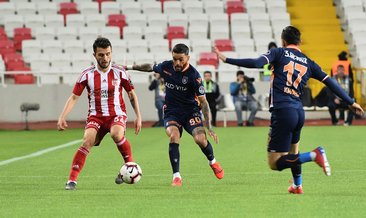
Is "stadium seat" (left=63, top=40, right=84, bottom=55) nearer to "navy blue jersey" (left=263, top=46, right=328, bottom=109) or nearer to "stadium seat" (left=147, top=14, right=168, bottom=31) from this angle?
"stadium seat" (left=147, top=14, right=168, bottom=31)

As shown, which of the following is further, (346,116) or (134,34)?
(134,34)

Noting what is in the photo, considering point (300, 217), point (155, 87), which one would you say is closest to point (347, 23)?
point (155, 87)

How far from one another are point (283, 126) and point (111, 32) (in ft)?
84.6

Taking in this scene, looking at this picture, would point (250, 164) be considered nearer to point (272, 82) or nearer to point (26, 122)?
point (272, 82)

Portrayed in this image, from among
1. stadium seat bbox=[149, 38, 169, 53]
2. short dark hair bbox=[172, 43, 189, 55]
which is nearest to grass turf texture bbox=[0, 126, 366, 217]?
short dark hair bbox=[172, 43, 189, 55]

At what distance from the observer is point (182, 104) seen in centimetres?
1393

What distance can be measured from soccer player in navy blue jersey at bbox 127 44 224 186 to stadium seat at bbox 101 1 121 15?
24.8m

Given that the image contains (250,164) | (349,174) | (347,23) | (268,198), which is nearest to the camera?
(268,198)

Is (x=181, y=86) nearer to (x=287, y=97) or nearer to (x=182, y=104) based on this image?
(x=182, y=104)

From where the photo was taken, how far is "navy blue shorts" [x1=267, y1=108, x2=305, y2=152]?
11.4 metres

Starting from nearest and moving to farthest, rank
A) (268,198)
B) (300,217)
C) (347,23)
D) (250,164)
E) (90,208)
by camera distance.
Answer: (300,217)
(90,208)
(268,198)
(250,164)
(347,23)

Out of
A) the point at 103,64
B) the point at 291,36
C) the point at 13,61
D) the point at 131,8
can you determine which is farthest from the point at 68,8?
the point at 291,36

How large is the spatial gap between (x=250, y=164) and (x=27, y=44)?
20376mm

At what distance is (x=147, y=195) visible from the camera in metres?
11.6
